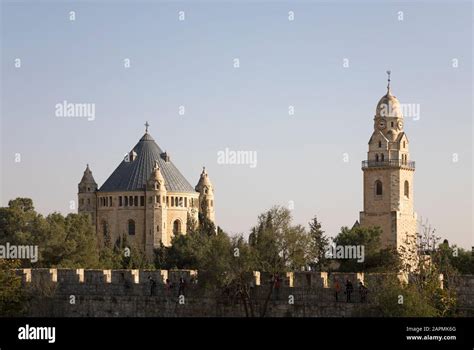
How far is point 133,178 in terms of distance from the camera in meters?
129

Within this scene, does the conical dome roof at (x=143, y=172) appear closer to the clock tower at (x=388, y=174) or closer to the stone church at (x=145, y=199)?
the stone church at (x=145, y=199)

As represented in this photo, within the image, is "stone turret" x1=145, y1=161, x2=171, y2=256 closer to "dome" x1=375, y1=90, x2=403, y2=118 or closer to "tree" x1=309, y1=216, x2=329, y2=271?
"dome" x1=375, y1=90, x2=403, y2=118

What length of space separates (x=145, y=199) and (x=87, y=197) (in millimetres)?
6755

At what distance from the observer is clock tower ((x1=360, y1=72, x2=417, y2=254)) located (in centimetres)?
10075

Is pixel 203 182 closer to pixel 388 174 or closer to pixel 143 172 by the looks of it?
pixel 143 172

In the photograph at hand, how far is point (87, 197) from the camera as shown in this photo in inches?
5153

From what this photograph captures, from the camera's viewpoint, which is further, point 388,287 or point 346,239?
point 346,239

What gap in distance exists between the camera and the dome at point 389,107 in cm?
10150

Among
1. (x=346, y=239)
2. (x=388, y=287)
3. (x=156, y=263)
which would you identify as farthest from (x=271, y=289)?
(x=156, y=263)

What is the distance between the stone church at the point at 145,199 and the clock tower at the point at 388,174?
28.2 meters

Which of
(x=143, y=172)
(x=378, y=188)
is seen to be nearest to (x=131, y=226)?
(x=143, y=172)

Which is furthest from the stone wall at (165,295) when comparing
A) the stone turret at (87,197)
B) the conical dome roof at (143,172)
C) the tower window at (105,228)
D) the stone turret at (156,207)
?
the stone turret at (87,197)
